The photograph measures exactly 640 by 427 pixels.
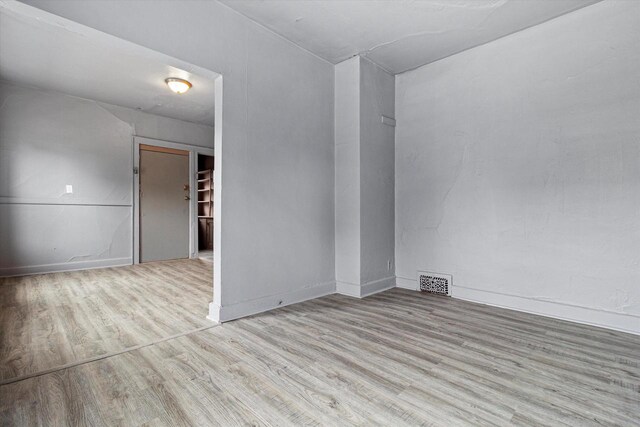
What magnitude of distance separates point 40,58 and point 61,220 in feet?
6.74

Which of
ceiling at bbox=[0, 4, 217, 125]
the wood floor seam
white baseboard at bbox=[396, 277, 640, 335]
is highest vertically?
ceiling at bbox=[0, 4, 217, 125]

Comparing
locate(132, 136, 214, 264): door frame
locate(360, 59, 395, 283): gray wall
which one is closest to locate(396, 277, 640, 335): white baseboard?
locate(360, 59, 395, 283): gray wall

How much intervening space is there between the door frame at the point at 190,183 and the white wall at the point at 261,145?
3254 mm

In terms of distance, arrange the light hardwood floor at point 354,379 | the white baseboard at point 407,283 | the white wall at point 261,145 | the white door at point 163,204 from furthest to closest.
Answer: the white door at point 163,204, the white baseboard at point 407,283, the white wall at point 261,145, the light hardwood floor at point 354,379

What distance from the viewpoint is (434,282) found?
3.13m

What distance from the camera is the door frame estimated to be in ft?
15.8

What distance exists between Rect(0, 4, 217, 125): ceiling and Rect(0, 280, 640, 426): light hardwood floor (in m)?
1.87

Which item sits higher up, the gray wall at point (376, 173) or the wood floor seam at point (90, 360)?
the gray wall at point (376, 173)

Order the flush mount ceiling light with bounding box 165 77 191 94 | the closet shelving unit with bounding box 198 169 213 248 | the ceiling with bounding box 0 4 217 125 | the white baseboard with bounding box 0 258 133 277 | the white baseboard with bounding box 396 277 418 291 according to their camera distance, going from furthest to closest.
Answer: the closet shelving unit with bounding box 198 169 213 248, the white baseboard with bounding box 0 258 133 277, the flush mount ceiling light with bounding box 165 77 191 94, the white baseboard with bounding box 396 277 418 291, the ceiling with bounding box 0 4 217 125

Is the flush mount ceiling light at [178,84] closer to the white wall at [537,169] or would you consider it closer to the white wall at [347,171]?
the white wall at [347,171]

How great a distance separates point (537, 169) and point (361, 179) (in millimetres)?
1474

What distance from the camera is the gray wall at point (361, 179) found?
3.05 metres

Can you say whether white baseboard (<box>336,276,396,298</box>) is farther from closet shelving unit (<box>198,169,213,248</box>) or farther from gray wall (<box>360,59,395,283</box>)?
closet shelving unit (<box>198,169,213,248</box>)

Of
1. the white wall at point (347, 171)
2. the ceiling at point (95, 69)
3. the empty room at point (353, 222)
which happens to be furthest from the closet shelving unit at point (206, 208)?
the white wall at point (347, 171)
